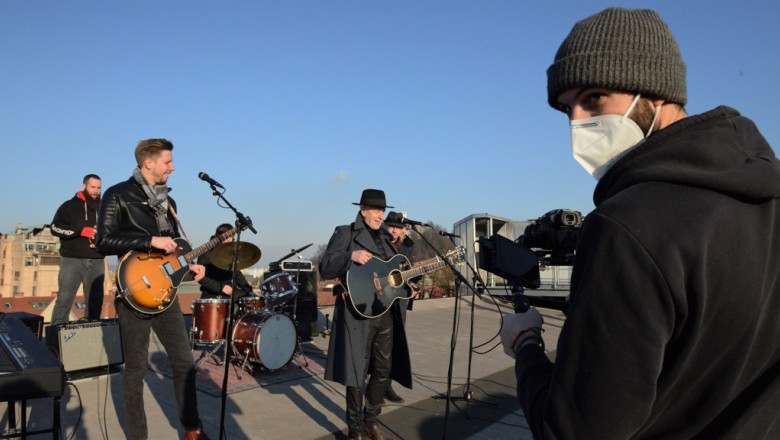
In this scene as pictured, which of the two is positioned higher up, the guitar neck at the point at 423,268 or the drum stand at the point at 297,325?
the guitar neck at the point at 423,268

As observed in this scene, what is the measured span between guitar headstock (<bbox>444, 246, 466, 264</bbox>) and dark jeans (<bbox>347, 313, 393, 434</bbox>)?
927 mm

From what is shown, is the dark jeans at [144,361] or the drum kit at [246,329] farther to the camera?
the drum kit at [246,329]

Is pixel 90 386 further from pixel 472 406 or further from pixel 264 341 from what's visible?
pixel 472 406

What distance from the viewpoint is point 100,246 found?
410 centimetres

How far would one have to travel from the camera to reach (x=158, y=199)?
14.4ft

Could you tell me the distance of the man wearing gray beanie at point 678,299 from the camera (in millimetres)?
1006

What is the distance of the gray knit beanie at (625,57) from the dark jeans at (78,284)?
7.46 metres

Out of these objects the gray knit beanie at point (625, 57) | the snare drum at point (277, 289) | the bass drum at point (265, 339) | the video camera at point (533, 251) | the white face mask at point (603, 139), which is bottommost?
the bass drum at point (265, 339)

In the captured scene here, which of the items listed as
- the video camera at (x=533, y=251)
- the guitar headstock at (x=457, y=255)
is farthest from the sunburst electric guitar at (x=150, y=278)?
the video camera at (x=533, y=251)

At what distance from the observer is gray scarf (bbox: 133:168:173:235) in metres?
4.35

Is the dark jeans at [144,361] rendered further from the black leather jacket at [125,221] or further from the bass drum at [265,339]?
the bass drum at [265,339]

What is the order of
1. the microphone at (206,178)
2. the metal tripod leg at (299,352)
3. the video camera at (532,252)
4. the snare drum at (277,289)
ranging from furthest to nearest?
the snare drum at (277,289), the metal tripod leg at (299,352), the microphone at (206,178), the video camera at (532,252)

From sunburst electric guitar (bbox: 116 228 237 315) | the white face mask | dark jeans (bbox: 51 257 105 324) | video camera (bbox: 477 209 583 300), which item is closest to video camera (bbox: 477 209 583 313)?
video camera (bbox: 477 209 583 300)

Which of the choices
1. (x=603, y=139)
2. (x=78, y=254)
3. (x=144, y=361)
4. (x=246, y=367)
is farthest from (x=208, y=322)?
(x=603, y=139)
